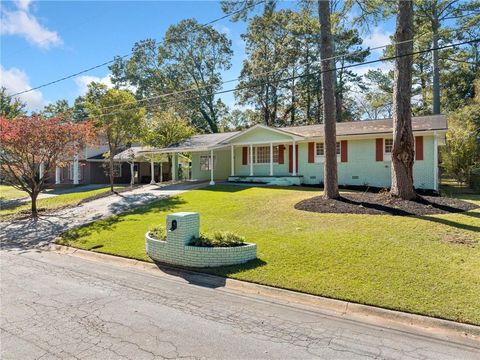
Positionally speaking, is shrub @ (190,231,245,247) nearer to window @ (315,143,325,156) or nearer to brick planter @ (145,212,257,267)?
brick planter @ (145,212,257,267)

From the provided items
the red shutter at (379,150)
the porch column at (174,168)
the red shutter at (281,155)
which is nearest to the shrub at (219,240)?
the red shutter at (379,150)

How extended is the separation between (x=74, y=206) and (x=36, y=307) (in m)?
15.2

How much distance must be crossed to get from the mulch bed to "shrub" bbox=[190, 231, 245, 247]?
15.8 feet

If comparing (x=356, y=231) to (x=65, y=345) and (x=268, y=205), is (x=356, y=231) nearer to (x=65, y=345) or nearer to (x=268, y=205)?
(x=268, y=205)

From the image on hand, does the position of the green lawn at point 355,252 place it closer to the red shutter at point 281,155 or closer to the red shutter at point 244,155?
the red shutter at point 281,155

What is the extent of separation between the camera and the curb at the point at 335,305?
5.15m

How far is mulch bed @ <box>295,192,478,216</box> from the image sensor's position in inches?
462

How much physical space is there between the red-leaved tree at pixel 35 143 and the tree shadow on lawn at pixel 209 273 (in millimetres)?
12204

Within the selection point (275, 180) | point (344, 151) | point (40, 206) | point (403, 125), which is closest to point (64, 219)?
point (40, 206)

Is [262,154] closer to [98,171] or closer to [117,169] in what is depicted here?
[117,169]

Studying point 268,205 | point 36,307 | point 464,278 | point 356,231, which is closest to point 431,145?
point 268,205

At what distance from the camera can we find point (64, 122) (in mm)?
19531

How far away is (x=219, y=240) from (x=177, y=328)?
148 inches

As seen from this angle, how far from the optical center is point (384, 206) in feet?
40.7
